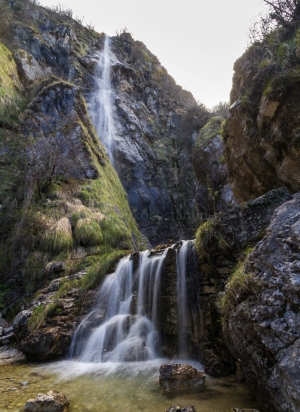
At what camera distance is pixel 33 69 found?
56.9 feet

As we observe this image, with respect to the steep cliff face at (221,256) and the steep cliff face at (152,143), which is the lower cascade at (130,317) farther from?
the steep cliff face at (152,143)

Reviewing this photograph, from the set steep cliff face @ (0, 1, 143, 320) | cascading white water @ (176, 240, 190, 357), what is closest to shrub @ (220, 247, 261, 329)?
cascading white water @ (176, 240, 190, 357)

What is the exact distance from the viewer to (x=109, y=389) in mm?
4059

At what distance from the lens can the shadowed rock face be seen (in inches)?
105

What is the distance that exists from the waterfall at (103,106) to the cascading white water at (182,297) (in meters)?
14.8

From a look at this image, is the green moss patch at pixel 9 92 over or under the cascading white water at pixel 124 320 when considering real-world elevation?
over

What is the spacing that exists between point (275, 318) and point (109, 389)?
2702 mm

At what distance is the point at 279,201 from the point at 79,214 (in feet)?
23.8

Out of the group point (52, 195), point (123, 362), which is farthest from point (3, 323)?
point (52, 195)

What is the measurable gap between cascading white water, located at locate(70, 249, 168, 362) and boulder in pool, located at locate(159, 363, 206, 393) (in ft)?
5.28

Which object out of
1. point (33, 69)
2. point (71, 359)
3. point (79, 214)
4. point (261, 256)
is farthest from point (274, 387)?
point (33, 69)

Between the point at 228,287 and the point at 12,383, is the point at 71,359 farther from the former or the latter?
the point at 228,287

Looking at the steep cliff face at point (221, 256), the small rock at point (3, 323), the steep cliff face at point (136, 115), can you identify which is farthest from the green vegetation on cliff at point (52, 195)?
the steep cliff face at point (136, 115)

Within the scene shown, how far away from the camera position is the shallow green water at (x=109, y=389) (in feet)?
11.2
